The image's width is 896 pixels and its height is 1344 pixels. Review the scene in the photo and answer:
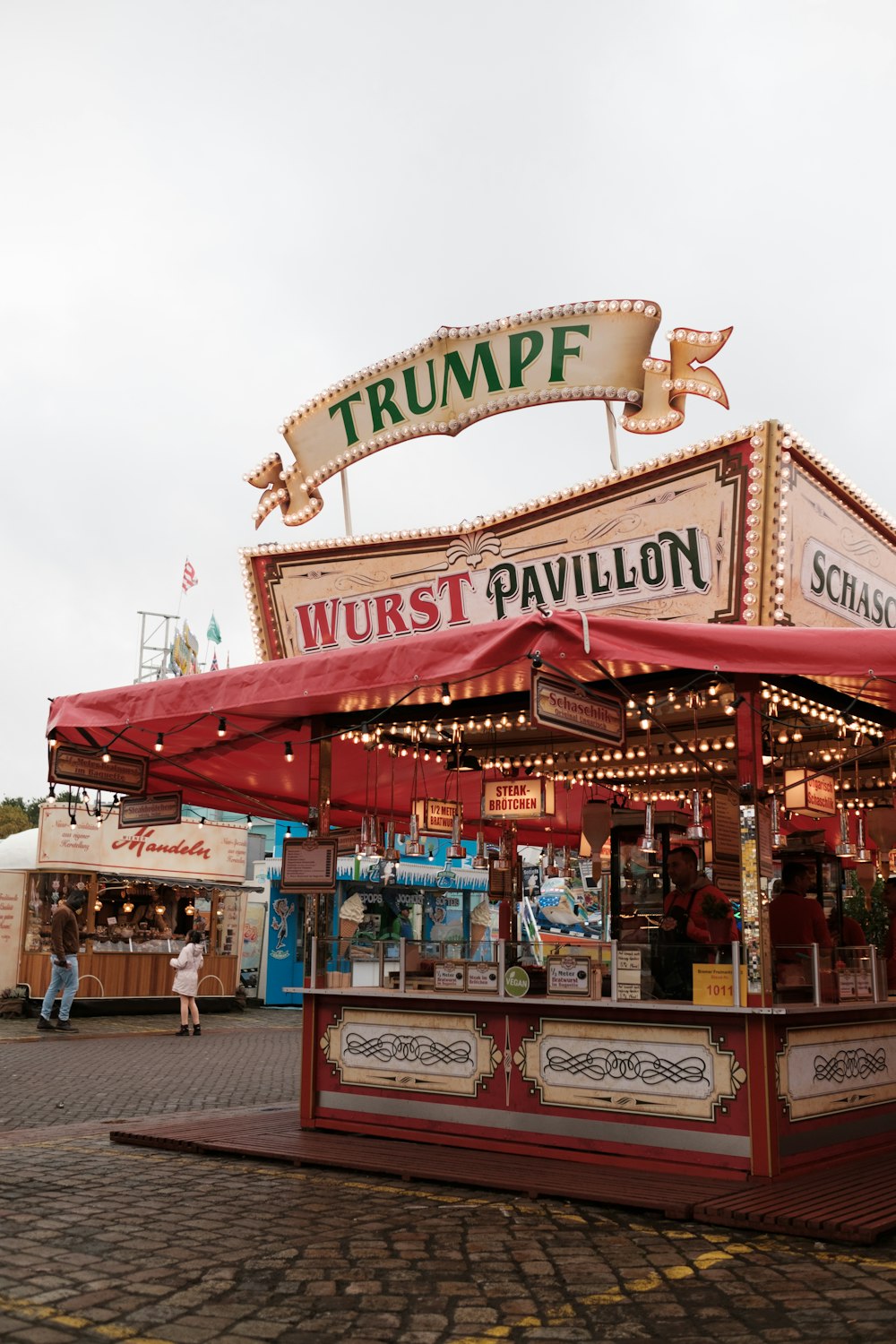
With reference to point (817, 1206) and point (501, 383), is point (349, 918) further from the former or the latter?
point (817, 1206)

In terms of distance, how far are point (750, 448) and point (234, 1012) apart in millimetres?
18266

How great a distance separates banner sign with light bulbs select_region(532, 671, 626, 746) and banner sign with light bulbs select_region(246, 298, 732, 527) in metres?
4.07

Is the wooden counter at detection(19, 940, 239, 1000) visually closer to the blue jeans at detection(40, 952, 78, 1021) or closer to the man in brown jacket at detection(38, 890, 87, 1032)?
the man in brown jacket at detection(38, 890, 87, 1032)

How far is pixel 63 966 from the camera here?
18641mm

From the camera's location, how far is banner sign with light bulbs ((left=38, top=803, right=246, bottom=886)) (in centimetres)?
2169

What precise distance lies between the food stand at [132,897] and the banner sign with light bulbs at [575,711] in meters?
15.3

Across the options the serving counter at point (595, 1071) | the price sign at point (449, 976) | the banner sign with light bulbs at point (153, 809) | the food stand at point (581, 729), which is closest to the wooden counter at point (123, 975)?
the food stand at point (581, 729)

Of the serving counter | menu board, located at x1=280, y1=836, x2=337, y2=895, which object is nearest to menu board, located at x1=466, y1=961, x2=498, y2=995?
the serving counter

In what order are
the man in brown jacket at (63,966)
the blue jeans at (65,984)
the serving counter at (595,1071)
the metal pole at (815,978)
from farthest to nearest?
the blue jeans at (65,984) → the man in brown jacket at (63,966) → the metal pole at (815,978) → the serving counter at (595,1071)

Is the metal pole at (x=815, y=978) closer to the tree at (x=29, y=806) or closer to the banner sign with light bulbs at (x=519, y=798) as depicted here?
the banner sign with light bulbs at (x=519, y=798)

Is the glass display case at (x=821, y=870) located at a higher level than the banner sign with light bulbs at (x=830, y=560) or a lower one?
lower

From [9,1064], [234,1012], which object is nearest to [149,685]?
[9,1064]

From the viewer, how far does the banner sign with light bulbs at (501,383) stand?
10.6 m

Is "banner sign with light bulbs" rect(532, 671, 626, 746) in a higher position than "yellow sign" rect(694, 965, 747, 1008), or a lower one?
higher
